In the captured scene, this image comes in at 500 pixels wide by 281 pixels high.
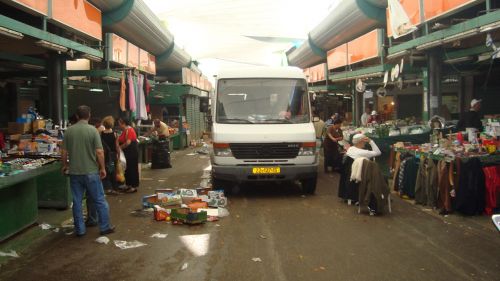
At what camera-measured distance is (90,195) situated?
6.60 m

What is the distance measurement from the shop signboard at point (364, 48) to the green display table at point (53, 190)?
899 centimetres

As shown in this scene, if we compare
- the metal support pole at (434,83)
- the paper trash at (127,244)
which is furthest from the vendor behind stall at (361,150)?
the paper trash at (127,244)

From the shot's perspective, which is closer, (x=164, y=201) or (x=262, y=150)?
(x=164, y=201)

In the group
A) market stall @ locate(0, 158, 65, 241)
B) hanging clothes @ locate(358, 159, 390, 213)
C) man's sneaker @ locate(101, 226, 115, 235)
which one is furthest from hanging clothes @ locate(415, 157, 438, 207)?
market stall @ locate(0, 158, 65, 241)

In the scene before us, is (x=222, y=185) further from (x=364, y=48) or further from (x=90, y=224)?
(x=364, y=48)

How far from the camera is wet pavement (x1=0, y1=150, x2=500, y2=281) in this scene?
4.94 metres

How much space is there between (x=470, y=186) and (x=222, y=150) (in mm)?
4542

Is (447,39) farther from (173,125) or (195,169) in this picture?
(173,125)

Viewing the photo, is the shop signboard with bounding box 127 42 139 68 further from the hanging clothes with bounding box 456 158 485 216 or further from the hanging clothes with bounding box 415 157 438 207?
the hanging clothes with bounding box 456 158 485 216

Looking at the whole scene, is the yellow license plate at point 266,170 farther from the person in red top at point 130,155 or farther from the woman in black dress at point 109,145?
the person in red top at point 130,155

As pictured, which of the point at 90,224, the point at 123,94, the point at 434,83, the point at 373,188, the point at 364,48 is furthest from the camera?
the point at 364,48

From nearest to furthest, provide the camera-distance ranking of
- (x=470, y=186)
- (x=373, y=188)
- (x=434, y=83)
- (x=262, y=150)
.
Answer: (x=470, y=186), (x=373, y=188), (x=262, y=150), (x=434, y=83)

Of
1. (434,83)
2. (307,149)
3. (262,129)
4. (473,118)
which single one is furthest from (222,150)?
(473,118)

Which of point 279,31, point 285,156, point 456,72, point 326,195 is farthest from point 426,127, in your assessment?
point 279,31
